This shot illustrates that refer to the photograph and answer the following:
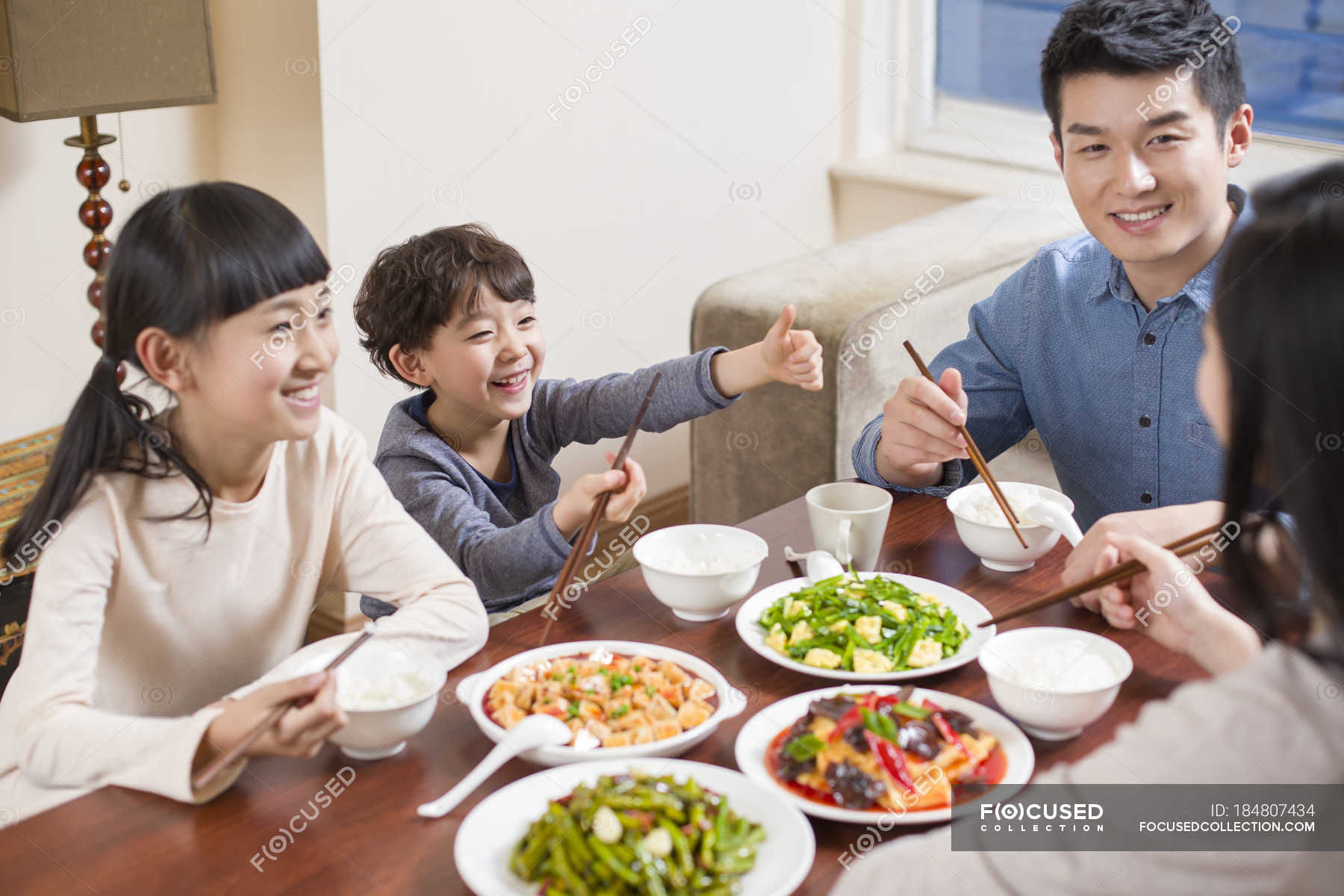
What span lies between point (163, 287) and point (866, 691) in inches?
33.4

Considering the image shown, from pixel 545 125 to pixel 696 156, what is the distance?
588mm

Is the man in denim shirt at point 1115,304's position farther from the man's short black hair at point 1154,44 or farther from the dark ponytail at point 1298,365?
the dark ponytail at point 1298,365

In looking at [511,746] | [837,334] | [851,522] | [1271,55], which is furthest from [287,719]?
[1271,55]

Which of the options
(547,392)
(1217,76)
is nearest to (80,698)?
(547,392)

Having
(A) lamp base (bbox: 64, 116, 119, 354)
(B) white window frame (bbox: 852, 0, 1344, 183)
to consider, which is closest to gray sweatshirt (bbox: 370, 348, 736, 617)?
(A) lamp base (bbox: 64, 116, 119, 354)

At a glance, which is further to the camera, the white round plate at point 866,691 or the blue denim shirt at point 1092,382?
the blue denim shirt at point 1092,382

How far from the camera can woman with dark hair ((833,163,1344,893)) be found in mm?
809

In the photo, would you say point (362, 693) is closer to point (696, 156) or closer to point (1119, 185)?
point (1119, 185)

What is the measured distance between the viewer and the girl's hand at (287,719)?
3.66ft

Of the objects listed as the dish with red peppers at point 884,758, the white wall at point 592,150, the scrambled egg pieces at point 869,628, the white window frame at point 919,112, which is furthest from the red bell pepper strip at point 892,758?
the white window frame at point 919,112

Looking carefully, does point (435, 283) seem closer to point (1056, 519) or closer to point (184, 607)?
point (184, 607)

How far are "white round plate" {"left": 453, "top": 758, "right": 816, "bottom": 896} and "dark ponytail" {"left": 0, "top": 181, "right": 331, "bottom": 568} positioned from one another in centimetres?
59

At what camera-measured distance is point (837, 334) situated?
8.61ft

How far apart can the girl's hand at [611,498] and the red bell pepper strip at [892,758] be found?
0.51m
